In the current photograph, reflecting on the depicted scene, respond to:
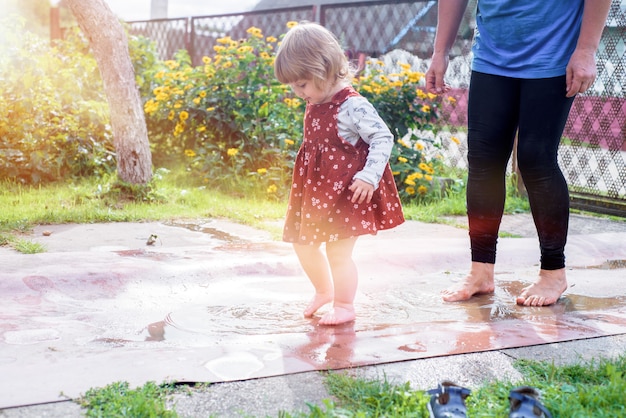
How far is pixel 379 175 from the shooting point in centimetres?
264

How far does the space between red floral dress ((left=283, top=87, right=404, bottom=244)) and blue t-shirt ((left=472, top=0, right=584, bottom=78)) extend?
2.24 ft

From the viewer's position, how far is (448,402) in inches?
72.0

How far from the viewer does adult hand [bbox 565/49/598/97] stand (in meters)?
2.76

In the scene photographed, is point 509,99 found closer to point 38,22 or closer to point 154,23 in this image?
point 154,23

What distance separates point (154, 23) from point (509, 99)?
8690mm

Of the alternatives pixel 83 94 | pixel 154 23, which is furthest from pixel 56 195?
pixel 154 23

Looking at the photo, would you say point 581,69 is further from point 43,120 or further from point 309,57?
point 43,120

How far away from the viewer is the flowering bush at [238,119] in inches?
241

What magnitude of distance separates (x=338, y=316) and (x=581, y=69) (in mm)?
1307

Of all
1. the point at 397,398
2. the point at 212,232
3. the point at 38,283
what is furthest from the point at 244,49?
the point at 397,398

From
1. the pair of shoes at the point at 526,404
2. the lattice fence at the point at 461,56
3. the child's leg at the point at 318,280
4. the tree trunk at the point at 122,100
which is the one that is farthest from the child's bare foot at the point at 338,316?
the lattice fence at the point at 461,56

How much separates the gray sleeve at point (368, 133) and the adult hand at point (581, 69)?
75 cm

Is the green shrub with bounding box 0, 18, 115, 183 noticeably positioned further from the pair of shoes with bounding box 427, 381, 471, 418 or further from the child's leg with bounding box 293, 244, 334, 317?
the pair of shoes with bounding box 427, 381, 471, 418

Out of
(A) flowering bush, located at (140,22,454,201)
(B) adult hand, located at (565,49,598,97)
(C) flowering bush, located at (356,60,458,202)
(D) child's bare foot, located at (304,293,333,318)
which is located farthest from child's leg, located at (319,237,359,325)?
(C) flowering bush, located at (356,60,458,202)
